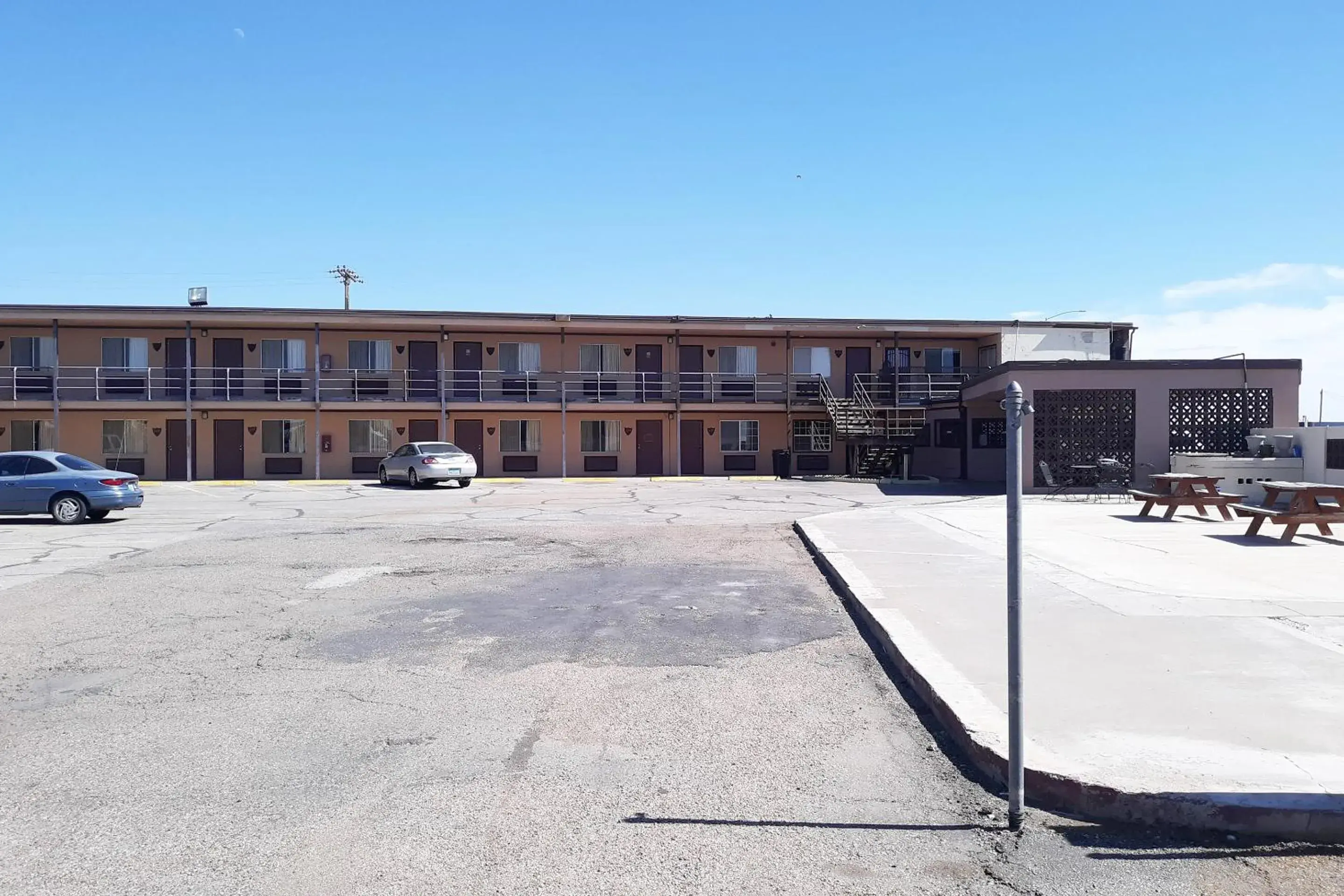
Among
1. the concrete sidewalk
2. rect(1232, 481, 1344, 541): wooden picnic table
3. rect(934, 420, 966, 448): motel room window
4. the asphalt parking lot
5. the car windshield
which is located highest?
rect(934, 420, 966, 448): motel room window

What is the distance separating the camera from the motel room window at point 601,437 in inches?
1448

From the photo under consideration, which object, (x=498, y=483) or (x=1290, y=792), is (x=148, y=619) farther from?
(x=498, y=483)

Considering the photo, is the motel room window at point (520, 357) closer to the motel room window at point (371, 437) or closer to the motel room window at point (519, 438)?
the motel room window at point (519, 438)

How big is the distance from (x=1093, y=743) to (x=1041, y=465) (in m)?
20.3

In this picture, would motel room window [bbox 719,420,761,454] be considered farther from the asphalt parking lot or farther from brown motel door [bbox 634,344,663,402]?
the asphalt parking lot

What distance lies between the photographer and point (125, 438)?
113 feet

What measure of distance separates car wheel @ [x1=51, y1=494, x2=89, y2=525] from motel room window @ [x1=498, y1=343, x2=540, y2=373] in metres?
19.1

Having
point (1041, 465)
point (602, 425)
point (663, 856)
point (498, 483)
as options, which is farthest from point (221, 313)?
point (663, 856)

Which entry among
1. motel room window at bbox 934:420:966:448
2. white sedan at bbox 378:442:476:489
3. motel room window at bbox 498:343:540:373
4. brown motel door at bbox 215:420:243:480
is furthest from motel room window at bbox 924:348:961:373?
brown motel door at bbox 215:420:243:480

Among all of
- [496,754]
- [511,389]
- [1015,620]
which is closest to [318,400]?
[511,389]

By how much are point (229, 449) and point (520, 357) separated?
10.8m

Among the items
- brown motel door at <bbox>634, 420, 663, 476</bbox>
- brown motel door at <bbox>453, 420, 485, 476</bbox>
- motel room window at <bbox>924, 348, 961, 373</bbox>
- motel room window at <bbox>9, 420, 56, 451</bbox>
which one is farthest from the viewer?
motel room window at <bbox>924, 348, 961, 373</bbox>

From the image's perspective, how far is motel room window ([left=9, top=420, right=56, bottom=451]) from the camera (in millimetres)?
34250

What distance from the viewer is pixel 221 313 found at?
32750 millimetres
